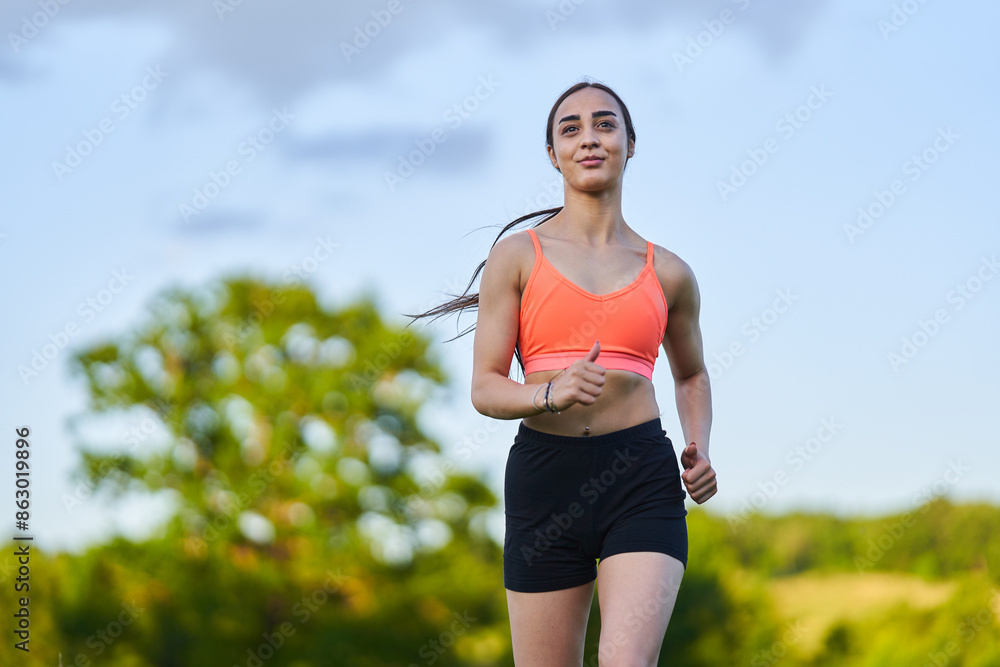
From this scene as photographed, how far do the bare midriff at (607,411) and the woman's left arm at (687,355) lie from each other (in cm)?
25

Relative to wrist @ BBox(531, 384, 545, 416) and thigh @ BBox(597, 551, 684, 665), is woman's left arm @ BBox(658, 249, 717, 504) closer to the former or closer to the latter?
thigh @ BBox(597, 551, 684, 665)

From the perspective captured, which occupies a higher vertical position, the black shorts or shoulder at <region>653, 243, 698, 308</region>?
shoulder at <region>653, 243, 698, 308</region>

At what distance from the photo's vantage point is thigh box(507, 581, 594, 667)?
11.0ft

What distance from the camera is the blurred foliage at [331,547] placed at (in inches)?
817

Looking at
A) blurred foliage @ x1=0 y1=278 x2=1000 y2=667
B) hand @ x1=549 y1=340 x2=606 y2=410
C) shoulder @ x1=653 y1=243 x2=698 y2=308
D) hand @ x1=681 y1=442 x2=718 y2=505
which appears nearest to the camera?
hand @ x1=549 y1=340 x2=606 y2=410

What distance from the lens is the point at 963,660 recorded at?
18.0 metres

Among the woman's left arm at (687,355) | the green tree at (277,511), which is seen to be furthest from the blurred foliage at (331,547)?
the woman's left arm at (687,355)

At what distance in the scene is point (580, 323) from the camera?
11.2ft

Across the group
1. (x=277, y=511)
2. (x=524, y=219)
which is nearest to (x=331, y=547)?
(x=277, y=511)

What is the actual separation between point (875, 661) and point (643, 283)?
18844 millimetres

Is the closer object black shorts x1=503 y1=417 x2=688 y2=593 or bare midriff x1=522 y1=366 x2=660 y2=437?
black shorts x1=503 y1=417 x2=688 y2=593

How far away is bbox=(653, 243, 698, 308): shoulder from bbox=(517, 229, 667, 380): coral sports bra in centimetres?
16

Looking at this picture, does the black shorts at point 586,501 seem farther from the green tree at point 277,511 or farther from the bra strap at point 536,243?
the green tree at point 277,511

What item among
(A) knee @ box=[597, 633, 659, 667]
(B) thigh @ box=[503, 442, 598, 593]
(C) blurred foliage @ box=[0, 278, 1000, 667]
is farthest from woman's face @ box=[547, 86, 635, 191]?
(C) blurred foliage @ box=[0, 278, 1000, 667]
